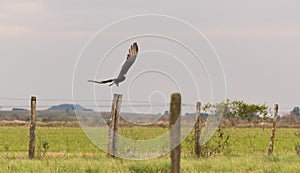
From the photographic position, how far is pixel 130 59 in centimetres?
1352

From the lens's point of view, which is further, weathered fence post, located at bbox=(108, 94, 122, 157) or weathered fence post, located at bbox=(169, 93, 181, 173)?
weathered fence post, located at bbox=(108, 94, 122, 157)

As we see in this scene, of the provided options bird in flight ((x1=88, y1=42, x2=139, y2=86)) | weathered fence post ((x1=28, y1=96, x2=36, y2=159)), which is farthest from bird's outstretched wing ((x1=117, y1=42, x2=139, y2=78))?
weathered fence post ((x1=28, y1=96, x2=36, y2=159))

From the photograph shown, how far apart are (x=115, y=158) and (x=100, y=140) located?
165 centimetres

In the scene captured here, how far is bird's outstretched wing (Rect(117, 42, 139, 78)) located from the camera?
13.3 metres

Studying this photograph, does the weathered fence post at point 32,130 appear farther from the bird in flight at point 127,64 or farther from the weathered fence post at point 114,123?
the bird in flight at point 127,64

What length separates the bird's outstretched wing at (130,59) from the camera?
43.5 feet

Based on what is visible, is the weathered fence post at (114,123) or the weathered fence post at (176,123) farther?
the weathered fence post at (114,123)

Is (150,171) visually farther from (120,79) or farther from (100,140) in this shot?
(100,140)

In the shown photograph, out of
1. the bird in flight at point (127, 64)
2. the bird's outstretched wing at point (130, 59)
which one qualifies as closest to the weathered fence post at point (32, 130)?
the bird in flight at point (127, 64)

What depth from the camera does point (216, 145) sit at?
20.1m

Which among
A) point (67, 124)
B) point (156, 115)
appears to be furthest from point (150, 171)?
point (67, 124)

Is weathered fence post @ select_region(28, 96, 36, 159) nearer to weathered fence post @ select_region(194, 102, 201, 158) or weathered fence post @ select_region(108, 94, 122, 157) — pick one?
weathered fence post @ select_region(108, 94, 122, 157)

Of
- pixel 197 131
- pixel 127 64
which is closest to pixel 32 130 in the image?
pixel 197 131

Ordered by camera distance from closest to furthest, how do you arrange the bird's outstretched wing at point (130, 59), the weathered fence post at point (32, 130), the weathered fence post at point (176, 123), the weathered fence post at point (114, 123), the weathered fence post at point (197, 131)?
the weathered fence post at point (176, 123) < the bird's outstretched wing at point (130, 59) < the weathered fence post at point (32, 130) < the weathered fence post at point (114, 123) < the weathered fence post at point (197, 131)
